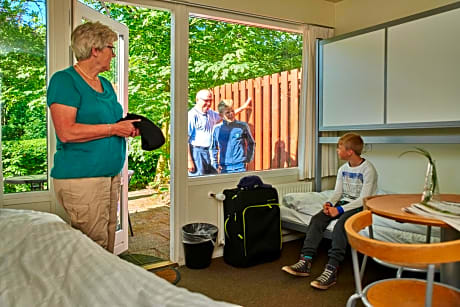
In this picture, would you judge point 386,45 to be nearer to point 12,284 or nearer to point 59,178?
point 59,178

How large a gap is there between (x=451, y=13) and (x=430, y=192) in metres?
1.52

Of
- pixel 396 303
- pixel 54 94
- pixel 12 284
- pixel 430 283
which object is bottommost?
pixel 396 303

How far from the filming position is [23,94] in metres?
2.47

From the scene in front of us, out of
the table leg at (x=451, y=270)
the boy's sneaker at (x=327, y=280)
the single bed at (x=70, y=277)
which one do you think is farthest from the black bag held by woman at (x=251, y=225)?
the single bed at (x=70, y=277)

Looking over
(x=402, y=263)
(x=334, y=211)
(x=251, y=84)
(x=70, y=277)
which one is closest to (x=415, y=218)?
(x=402, y=263)

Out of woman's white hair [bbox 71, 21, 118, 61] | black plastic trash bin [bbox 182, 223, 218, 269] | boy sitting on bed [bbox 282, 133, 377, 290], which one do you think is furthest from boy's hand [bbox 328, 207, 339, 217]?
woman's white hair [bbox 71, 21, 118, 61]

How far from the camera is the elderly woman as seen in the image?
171cm

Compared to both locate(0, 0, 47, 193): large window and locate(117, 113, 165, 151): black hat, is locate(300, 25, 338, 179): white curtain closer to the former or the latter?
locate(117, 113, 165, 151): black hat

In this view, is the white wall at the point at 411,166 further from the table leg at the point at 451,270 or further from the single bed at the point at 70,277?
the single bed at the point at 70,277

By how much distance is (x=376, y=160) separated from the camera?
3.72 meters

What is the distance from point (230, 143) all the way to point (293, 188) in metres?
0.77

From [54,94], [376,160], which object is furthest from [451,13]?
[54,94]

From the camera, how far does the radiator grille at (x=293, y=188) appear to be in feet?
11.9

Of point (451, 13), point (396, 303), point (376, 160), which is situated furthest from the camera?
point (376, 160)
